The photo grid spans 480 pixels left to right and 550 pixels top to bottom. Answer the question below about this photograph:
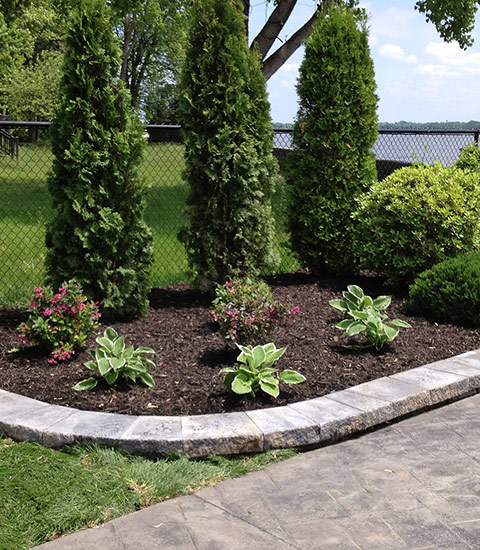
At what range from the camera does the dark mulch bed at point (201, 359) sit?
413 cm

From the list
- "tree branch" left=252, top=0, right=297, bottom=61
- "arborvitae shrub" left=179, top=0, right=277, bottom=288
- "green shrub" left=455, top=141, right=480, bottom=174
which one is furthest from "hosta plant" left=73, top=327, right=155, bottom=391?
"tree branch" left=252, top=0, right=297, bottom=61

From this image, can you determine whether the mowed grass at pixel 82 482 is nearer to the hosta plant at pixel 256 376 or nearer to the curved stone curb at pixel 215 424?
the curved stone curb at pixel 215 424

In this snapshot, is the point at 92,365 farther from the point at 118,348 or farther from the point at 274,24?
the point at 274,24

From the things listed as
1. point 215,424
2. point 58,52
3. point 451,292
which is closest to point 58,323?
point 215,424

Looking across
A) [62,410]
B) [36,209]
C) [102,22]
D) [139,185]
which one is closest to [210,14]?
[102,22]

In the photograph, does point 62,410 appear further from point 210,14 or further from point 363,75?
point 363,75

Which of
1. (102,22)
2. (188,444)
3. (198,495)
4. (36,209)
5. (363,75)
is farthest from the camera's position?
(36,209)

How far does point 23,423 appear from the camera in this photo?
144 inches

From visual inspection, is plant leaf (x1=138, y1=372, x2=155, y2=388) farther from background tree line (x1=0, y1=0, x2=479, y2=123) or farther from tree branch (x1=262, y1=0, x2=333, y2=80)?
tree branch (x1=262, y1=0, x2=333, y2=80)

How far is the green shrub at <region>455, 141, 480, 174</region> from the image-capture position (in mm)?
9422

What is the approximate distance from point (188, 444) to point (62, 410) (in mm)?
875

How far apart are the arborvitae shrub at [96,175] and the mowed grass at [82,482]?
2.19 metres

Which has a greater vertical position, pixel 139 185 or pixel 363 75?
pixel 363 75

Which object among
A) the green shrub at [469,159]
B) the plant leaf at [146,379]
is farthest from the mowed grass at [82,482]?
the green shrub at [469,159]
